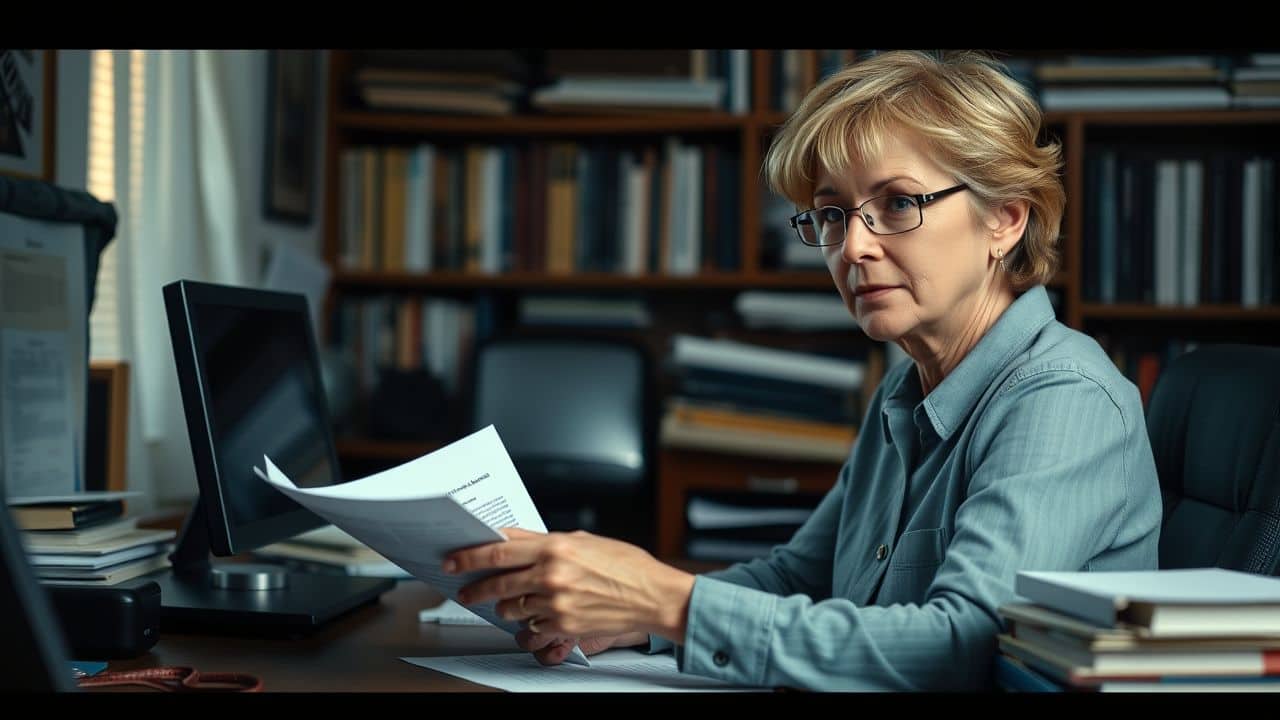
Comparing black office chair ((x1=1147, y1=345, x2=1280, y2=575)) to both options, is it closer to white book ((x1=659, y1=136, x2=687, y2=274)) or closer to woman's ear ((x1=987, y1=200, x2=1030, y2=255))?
woman's ear ((x1=987, y1=200, x2=1030, y2=255))

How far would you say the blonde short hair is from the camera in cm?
120

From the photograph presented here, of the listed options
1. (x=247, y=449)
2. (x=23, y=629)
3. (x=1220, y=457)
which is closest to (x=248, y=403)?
(x=247, y=449)

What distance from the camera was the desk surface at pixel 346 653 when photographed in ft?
3.32

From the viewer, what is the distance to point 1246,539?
113cm

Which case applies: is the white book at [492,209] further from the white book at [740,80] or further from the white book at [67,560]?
the white book at [67,560]

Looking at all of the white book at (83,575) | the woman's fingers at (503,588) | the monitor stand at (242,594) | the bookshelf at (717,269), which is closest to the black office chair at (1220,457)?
the woman's fingers at (503,588)

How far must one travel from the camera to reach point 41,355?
4.87ft

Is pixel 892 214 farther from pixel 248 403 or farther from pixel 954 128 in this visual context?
pixel 248 403

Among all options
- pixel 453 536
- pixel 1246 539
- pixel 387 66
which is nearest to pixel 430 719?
pixel 453 536

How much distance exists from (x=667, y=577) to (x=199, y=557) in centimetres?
70

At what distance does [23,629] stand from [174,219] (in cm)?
176

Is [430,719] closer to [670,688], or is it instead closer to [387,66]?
[670,688]

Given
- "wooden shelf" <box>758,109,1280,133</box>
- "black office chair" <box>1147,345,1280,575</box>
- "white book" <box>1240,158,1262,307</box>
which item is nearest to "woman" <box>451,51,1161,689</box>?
"black office chair" <box>1147,345,1280,575</box>

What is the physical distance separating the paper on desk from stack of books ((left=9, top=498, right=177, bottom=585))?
311 mm
